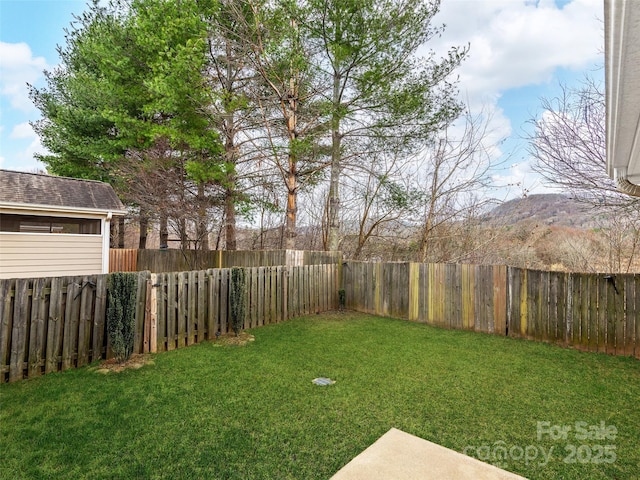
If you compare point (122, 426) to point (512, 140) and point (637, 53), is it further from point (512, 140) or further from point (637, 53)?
point (512, 140)

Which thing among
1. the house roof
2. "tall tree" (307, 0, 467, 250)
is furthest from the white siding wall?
the house roof

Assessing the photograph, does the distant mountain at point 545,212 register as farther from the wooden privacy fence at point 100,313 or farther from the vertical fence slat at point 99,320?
the vertical fence slat at point 99,320

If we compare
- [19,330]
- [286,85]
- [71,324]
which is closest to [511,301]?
[71,324]

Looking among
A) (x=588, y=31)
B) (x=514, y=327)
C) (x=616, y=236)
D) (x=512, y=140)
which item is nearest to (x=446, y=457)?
(x=514, y=327)

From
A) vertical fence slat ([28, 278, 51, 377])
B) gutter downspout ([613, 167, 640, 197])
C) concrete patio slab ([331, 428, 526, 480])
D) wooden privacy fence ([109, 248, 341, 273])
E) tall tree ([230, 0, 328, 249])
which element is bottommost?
concrete patio slab ([331, 428, 526, 480])

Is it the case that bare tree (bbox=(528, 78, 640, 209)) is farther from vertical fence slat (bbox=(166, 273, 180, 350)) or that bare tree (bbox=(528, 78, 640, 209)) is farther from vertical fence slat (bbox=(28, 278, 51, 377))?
vertical fence slat (bbox=(28, 278, 51, 377))

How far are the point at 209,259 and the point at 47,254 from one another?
460cm

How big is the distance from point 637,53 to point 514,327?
552cm

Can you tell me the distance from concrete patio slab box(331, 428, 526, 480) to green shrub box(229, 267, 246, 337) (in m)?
3.60

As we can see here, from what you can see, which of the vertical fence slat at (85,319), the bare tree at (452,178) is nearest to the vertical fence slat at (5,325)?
the vertical fence slat at (85,319)

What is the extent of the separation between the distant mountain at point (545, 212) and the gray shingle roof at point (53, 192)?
37.0 ft

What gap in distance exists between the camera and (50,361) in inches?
145

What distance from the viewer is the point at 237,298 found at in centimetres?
538

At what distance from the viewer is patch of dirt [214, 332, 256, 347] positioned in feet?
16.2
